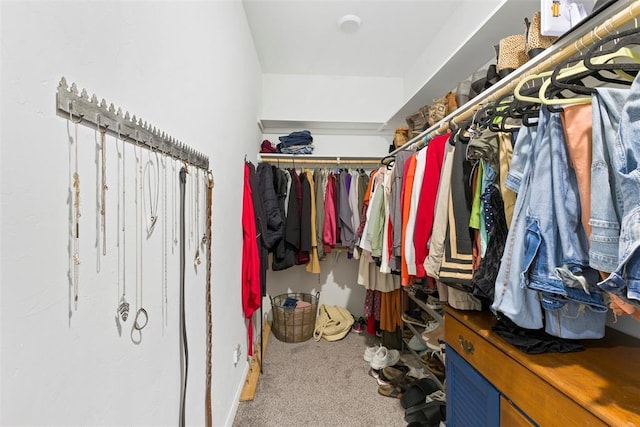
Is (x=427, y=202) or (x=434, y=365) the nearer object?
(x=427, y=202)

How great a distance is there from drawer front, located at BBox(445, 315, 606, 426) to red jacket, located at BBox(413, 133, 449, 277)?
325 mm

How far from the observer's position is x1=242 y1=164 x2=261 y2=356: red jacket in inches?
75.1

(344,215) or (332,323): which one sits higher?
(344,215)

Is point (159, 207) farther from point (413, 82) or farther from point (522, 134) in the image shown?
point (413, 82)

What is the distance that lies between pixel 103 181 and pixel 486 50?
74.6 inches

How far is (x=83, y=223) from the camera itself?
21.8 inches

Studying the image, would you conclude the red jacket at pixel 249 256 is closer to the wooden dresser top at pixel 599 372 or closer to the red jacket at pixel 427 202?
the red jacket at pixel 427 202

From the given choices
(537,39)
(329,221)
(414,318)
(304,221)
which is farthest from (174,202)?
(414,318)

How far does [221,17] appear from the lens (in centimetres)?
144

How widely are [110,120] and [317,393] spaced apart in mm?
2014

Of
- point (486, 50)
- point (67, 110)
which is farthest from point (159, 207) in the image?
point (486, 50)

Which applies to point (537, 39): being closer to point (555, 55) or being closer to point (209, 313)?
point (555, 55)

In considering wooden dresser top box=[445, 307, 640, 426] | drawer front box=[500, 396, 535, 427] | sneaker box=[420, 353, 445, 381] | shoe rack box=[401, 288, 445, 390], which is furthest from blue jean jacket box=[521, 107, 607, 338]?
sneaker box=[420, 353, 445, 381]

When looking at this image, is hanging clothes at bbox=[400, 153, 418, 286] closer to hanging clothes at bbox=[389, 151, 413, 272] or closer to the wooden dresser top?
hanging clothes at bbox=[389, 151, 413, 272]
